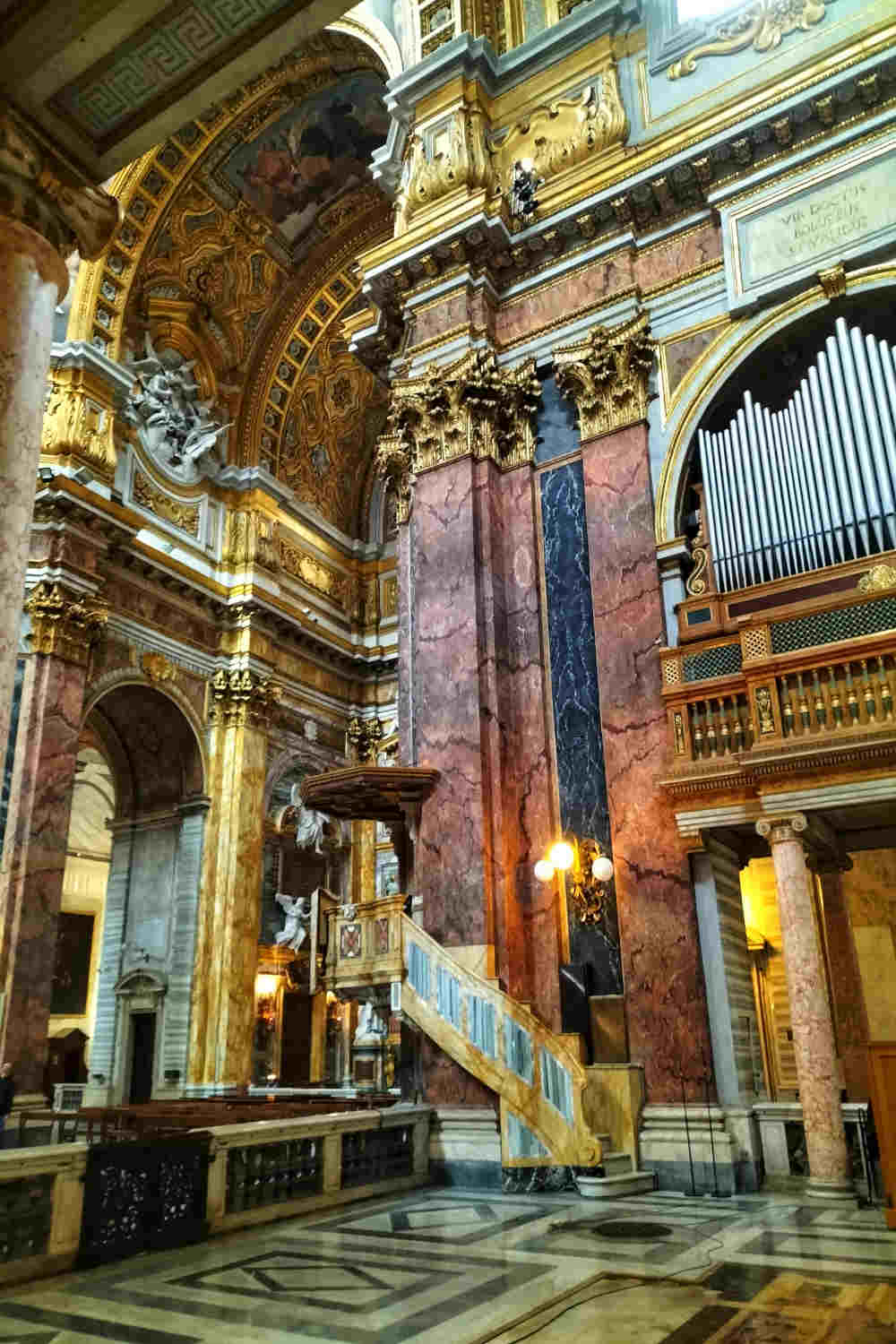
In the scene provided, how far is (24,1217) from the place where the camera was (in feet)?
19.4

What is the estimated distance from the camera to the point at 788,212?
1115 centimetres

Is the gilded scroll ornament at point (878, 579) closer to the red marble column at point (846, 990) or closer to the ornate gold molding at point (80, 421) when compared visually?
the red marble column at point (846, 990)

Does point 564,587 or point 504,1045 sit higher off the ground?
point 564,587

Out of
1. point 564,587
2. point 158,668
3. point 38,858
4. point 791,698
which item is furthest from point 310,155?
point 791,698

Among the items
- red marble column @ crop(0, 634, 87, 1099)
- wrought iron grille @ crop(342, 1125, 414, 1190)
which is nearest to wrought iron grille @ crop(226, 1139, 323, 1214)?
wrought iron grille @ crop(342, 1125, 414, 1190)

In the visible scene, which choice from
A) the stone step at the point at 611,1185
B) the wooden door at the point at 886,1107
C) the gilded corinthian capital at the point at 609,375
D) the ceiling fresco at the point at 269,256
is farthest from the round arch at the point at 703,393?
the ceiling fresco at the point at 269,256

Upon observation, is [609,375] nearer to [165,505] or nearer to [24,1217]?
[24,1217]

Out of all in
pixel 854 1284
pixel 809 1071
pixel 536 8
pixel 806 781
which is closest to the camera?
pixel 854 1284

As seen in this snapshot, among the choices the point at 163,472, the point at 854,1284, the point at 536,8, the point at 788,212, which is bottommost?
the point at 854,1284

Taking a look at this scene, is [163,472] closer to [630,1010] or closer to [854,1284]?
[630,1010]

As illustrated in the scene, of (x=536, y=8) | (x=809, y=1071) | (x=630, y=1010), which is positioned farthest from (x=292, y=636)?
(x=809, y=1071)

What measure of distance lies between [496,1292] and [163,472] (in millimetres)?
17556

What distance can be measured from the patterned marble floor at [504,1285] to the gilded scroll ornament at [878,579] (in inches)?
198

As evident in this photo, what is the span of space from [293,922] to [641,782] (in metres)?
12.3
